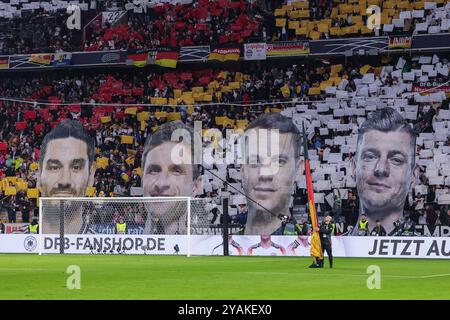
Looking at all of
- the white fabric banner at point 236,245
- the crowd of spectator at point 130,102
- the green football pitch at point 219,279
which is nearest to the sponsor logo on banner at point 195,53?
the crowd of spectator at point 130,102

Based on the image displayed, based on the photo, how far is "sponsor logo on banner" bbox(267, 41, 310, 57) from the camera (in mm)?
48781

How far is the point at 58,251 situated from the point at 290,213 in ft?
33.1

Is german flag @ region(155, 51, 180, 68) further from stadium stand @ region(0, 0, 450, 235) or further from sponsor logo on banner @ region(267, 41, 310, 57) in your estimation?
sponsor logo on banner @ region(267, 41, 310, 57)

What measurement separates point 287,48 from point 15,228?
49.1 ft

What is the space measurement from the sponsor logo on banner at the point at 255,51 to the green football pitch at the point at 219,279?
623 inches

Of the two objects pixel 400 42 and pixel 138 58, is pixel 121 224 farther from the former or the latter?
pixel 400 42

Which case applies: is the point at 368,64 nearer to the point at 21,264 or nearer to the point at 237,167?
the point at 237,167

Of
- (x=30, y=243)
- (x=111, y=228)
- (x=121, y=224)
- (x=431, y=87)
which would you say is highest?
(x=431, y=87)

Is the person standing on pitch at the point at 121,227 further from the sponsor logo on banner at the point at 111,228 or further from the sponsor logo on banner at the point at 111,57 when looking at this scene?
the sponsor logo on banner at the point at 111,57

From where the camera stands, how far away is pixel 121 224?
42500 millimetres

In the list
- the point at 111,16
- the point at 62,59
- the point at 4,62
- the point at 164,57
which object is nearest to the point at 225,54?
the point at 164,57

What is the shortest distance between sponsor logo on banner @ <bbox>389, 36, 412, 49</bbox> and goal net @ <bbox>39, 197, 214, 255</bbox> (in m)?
11.0

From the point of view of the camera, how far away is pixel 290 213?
44844 mm

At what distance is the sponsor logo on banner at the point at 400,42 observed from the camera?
153 ft
